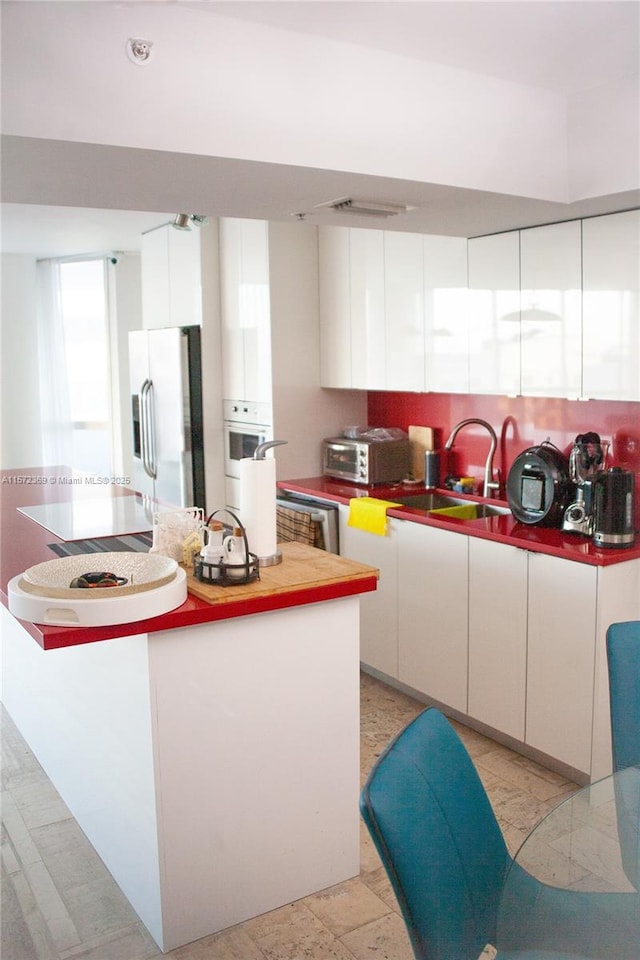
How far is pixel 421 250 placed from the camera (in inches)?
163

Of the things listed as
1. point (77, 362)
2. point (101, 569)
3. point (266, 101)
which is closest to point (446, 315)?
point (266, 101)

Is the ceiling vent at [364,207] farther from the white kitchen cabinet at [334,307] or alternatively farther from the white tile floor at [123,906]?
the white tile floor at [123,906]

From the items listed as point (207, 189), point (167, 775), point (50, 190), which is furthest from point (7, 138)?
point (167, 775)

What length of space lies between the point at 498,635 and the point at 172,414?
9.01 ft

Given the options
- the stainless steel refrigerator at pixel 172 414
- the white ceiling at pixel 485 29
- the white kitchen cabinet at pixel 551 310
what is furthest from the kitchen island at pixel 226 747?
the stainless steel refrigerator at pixel 172 414

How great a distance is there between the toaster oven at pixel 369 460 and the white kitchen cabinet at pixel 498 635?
112 cm

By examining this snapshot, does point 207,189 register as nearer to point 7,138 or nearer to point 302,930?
point 7,138

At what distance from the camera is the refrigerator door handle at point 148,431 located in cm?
561

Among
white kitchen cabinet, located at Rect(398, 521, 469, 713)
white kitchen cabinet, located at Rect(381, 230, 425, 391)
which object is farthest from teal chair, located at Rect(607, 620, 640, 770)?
white kitchen cabinet, located at Rect(381, 230, 425, 391)

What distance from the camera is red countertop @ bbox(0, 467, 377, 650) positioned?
2.11 metres

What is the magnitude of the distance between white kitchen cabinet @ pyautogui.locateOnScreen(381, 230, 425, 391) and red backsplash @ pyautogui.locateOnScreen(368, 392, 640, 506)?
348 millimetres

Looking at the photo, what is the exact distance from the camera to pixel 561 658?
3.17 meters

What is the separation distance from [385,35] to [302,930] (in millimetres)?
2609

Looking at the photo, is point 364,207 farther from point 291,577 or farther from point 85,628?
point 85,628
